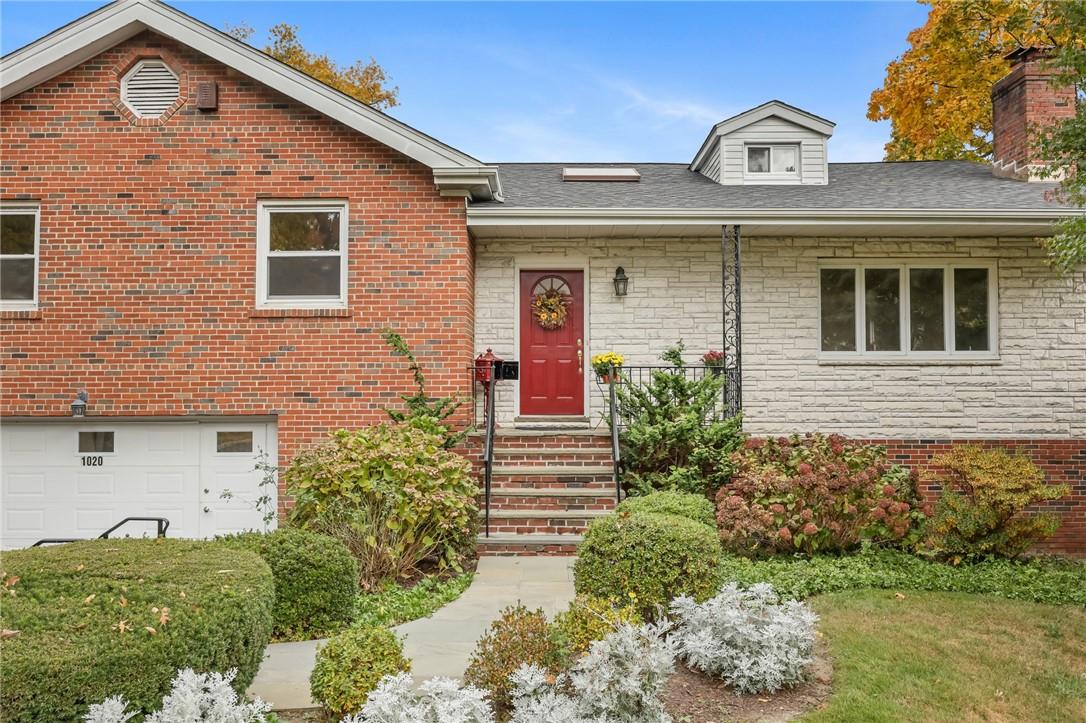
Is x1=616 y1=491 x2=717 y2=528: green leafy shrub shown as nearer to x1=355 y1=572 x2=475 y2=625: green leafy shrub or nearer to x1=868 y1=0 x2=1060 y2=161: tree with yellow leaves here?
x1=355 y1=572 x2=475 y2=625: green leafy shrub

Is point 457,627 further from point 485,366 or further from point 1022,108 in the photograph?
point 1022,108

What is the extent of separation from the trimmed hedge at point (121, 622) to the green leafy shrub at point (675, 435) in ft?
17.2

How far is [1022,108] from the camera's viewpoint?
11156 mm

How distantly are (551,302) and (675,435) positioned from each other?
269 cm

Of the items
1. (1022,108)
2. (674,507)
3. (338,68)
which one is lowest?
(674,507)

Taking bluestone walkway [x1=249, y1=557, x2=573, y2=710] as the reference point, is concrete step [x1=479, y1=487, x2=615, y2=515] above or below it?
above

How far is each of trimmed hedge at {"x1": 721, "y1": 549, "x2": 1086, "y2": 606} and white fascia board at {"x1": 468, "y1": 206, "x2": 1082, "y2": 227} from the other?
413 centimetres

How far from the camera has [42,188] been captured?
9047 millimetres

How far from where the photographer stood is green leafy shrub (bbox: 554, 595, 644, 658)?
4113mm

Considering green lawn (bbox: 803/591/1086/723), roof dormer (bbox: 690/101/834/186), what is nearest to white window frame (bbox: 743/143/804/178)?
roof dormer (bbox: 690/101/834/186)

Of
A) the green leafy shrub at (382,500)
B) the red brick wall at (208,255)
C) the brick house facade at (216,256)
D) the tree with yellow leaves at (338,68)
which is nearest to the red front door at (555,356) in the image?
the brick house facade at (216,256)

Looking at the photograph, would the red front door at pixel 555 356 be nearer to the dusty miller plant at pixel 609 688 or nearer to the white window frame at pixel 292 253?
the white window frame at pixel 292 253

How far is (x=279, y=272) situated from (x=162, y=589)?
6.22 m

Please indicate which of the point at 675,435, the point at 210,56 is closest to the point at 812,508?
the point at 675,435
